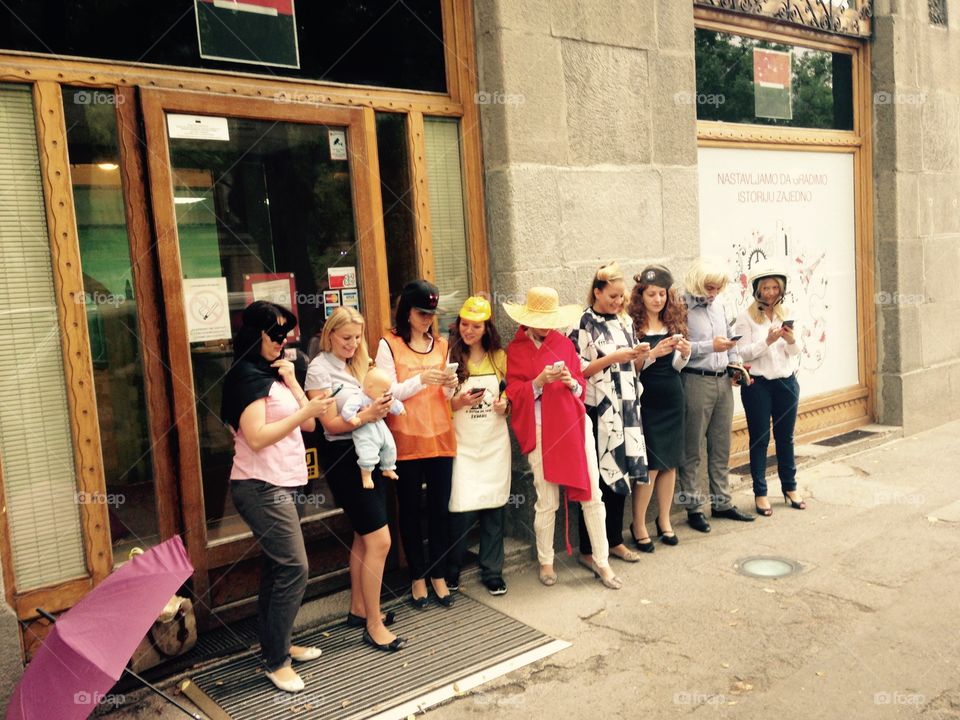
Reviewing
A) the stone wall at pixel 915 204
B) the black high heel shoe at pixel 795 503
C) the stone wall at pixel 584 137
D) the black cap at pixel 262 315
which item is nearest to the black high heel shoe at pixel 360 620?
the black cap at pixel 262 315

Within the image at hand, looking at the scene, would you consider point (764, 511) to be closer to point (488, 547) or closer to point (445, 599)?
point (488, 547)

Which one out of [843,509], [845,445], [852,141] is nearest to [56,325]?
[843,509]

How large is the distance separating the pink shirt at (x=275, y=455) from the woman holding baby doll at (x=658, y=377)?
8.44 feet

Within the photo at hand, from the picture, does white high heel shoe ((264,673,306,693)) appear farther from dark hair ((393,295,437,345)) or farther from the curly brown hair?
the curly brown hair

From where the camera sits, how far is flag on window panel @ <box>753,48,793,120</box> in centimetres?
780

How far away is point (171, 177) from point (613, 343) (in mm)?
2765

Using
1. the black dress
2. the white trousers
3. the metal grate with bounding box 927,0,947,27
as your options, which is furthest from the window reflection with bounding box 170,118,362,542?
Answer: the metal grate with bounding box 927,0,947,27

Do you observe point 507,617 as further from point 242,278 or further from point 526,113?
point 526,113

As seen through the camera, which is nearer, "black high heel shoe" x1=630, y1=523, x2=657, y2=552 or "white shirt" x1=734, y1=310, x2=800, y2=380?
"black high heel shoe" x1=630, y1=523, x2=657, y2=552

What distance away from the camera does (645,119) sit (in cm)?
629

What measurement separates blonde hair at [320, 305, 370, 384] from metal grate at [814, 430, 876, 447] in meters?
5.43

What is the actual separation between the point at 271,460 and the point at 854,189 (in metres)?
7.08

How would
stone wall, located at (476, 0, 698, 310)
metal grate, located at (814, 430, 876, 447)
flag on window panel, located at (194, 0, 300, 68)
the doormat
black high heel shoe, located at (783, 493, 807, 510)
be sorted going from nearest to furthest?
the doormat
flag on window panel, located at (194, 0, 300, 68)
stone wall, located at (476, 0, 698, 310)
black high heel shoe, located at (783, 493, 807, 510)
metal grate, located at (814, 430, 876, 447)

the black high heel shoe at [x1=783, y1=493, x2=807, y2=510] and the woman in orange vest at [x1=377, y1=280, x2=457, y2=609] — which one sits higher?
the woman in orange vest at [x1=377, y1=280, x2=457, y2=609]
